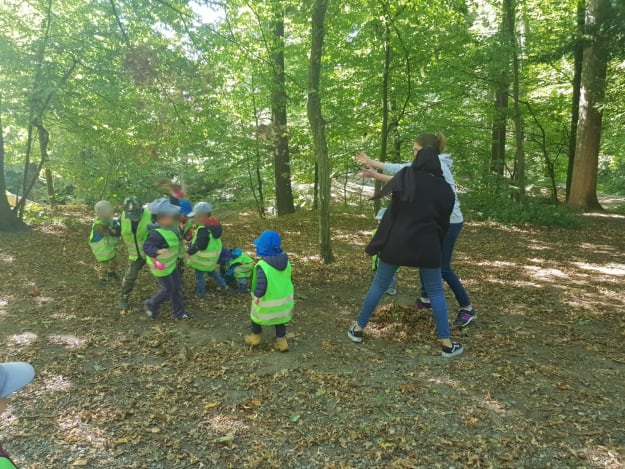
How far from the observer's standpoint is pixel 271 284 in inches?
161

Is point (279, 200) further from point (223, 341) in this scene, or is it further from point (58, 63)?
point (223, 341)

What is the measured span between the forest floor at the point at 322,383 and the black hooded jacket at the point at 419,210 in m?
1.12

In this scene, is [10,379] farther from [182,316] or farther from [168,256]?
[182,316]

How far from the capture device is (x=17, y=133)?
1174 centimetres

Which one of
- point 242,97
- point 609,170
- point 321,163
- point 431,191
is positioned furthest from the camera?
point 609,170

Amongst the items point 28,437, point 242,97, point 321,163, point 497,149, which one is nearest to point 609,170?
point 497,149

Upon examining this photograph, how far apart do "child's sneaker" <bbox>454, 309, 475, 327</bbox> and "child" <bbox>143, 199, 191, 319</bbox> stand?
3502 mm

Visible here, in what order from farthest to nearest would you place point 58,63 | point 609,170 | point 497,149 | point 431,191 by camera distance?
point 609,170, point 497,149, point 58,63, point 431,191

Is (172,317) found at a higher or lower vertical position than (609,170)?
lower

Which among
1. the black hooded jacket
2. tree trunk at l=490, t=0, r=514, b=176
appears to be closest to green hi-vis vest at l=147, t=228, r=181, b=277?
the black hooded jacket

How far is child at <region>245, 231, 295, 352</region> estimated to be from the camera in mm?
4066

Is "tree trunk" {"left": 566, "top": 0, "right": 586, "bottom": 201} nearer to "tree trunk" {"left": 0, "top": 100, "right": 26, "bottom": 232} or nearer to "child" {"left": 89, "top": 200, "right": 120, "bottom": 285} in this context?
"child" {"left": 89, "top": 200, "right": 120, "bottom": 285}

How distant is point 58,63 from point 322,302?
839 centimetres

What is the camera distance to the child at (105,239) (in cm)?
611
